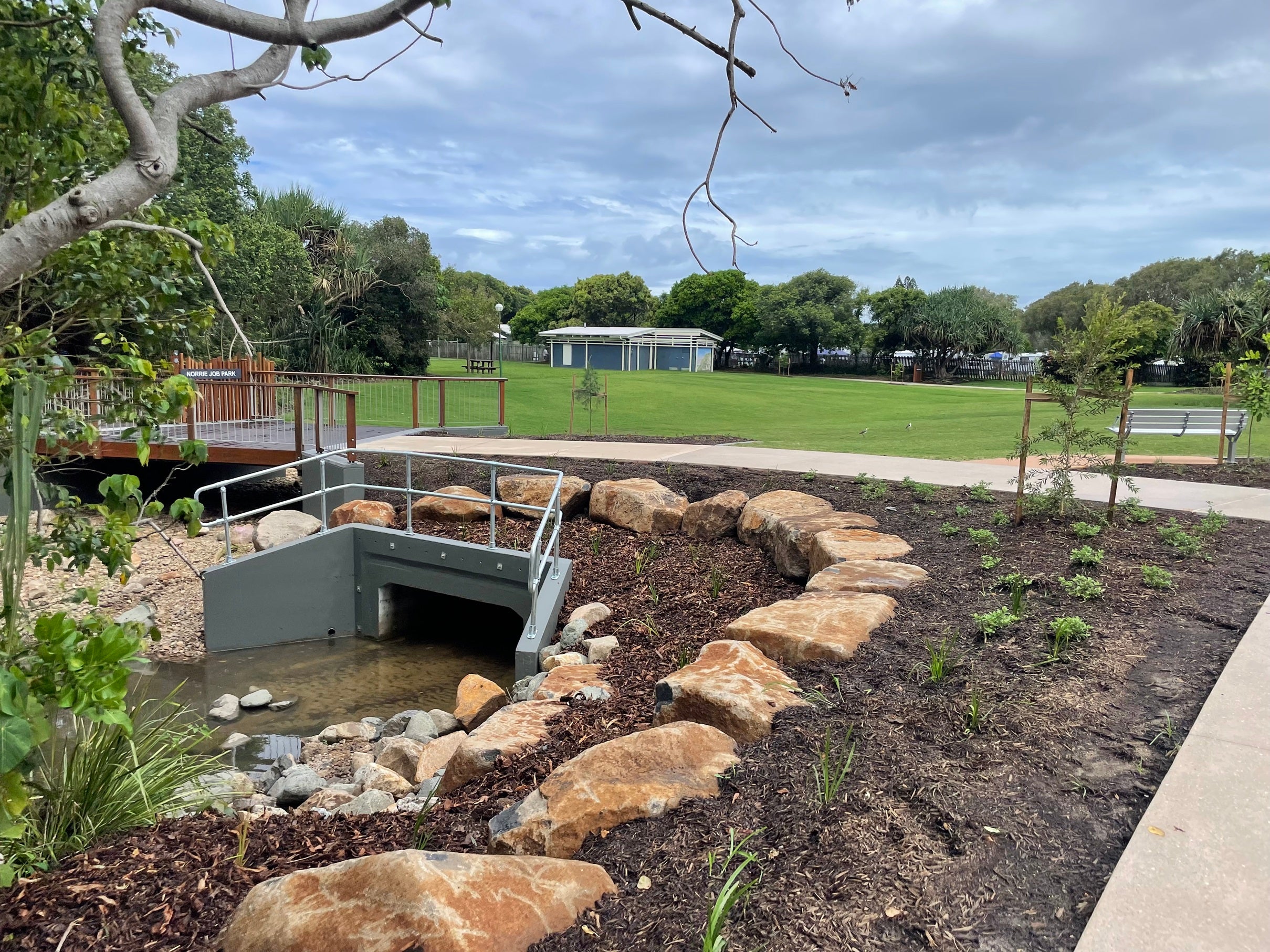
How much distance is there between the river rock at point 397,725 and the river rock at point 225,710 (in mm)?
1695

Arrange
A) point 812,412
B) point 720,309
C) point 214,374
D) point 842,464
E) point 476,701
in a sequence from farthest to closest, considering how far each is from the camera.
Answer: point 720,309, point 812,412, point 214,374, point 842,464, point 476,701

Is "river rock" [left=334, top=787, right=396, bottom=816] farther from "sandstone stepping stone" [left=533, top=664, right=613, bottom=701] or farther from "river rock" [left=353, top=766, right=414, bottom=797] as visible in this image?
"sandstone stepping stone" [left=533, top=664, right=613, bottom=701]

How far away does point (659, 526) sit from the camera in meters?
11.0

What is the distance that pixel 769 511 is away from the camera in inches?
383

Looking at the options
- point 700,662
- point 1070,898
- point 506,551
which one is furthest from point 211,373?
point 1070,898

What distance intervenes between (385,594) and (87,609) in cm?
394

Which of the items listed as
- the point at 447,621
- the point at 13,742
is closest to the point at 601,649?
the point at 447,621

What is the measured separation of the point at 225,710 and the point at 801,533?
19.3 ft

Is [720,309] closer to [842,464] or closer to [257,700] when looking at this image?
[842,464]

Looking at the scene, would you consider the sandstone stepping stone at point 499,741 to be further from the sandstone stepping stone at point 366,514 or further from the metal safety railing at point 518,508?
the sandstone stepping stone at point 366,514

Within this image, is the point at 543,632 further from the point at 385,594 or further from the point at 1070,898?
the point at 1070,898

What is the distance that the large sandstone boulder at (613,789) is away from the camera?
3367 millimetres

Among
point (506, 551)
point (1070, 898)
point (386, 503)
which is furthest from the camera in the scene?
point (386, 503)

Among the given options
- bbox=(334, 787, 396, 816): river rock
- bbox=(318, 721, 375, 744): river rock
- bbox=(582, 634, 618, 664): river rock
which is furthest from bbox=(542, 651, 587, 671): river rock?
bbox=(334, 787, 396, 816): river rock
